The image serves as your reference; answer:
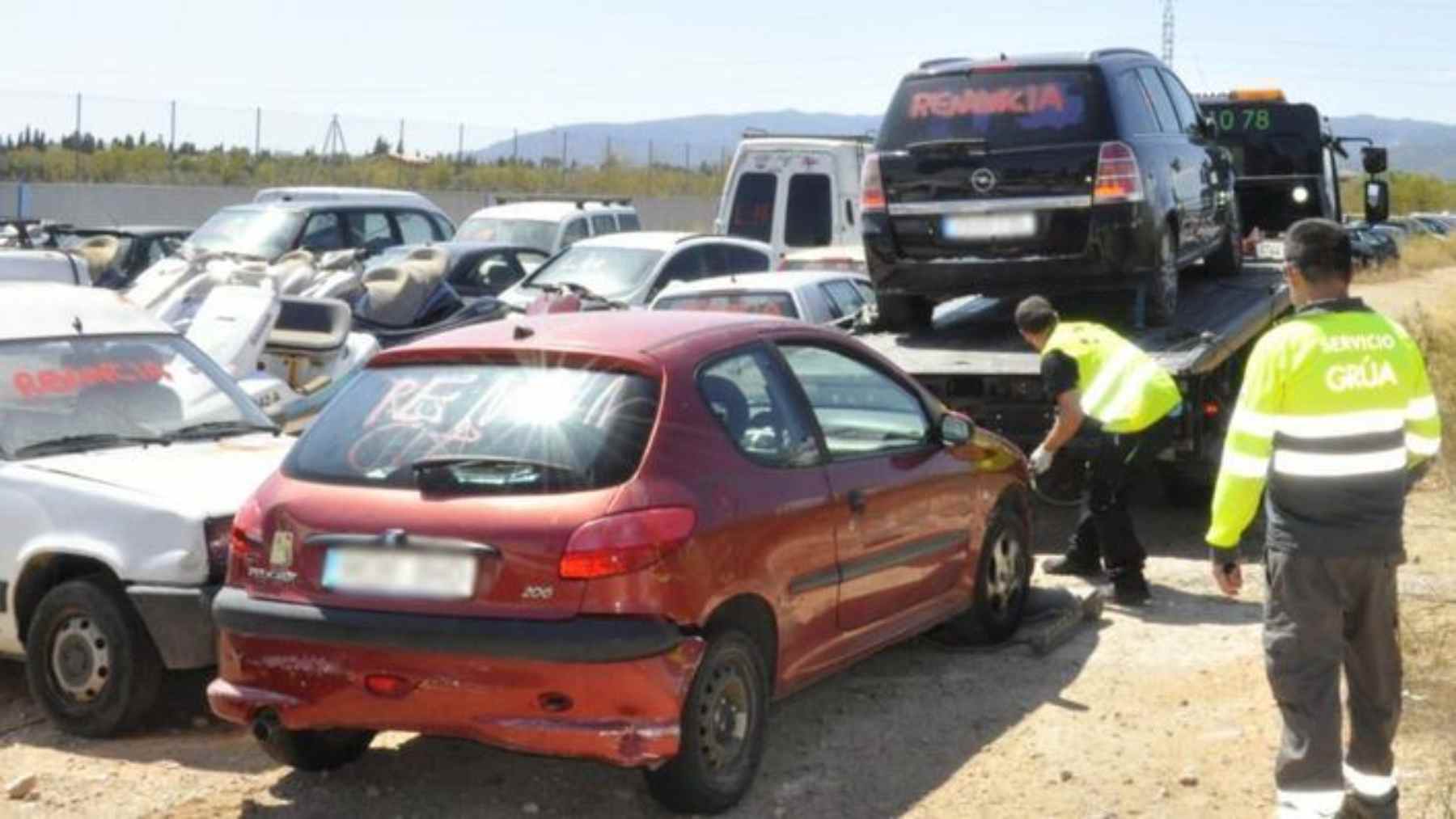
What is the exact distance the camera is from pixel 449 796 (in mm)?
6305

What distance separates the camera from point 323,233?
2011 centimetres

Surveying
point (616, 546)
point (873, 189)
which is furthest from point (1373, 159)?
point (616, 546)

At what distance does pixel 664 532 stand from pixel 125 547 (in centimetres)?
239

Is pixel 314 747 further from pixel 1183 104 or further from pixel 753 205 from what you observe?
pixel 753 205

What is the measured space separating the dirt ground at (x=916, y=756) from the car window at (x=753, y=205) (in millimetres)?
12975

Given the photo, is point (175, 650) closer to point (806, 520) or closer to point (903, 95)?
point (806, 520)

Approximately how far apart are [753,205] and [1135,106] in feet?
32.8

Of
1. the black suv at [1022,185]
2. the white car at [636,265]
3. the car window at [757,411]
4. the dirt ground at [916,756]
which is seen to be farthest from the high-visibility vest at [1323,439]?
the white car at [636,265]

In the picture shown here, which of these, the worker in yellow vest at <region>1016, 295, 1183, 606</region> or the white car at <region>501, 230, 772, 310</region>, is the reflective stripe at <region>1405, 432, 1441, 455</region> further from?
the white car at <region>501, 230, 772, 310</region>

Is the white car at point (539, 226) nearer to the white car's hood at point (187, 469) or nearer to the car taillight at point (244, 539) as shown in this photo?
the white car's hood at point (187, 469)

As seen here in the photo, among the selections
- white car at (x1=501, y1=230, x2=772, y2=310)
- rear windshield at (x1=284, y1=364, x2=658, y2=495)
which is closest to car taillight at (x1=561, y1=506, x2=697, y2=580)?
rear windshield at (x1=284, y1=364, x2=658, y2=495)

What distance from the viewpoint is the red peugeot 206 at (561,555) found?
555 cm

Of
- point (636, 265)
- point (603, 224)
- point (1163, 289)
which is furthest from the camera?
point (603, 224)

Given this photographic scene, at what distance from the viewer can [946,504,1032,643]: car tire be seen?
8.00 meters
